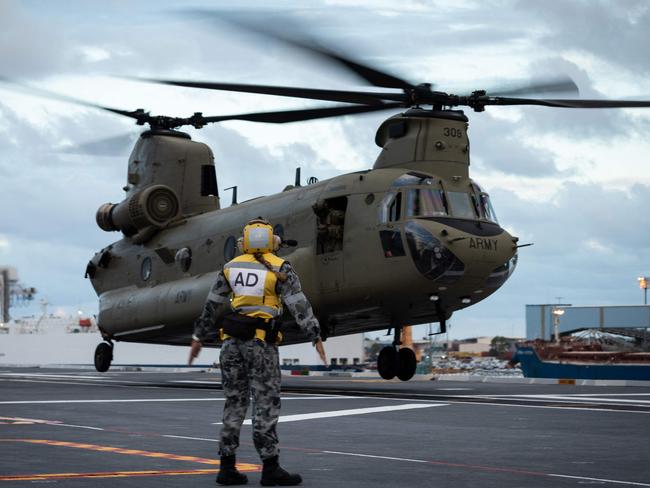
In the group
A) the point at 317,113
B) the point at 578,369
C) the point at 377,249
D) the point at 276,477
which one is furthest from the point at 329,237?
the point at 578,369

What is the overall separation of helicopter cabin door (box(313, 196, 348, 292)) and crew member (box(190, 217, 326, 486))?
1564 cm

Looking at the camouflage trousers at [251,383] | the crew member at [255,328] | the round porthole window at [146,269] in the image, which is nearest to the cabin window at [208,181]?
the round porthole window at [146,269]

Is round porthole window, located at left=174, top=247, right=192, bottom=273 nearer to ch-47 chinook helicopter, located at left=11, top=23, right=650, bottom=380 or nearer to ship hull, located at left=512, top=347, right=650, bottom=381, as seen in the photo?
ch-47 chinook helicopter, located at left=11, top=23, right=650, bottom=380

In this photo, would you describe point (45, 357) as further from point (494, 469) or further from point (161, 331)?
point (494, 469)

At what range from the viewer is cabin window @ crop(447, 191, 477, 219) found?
24.0 meters

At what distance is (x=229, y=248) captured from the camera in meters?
28.5

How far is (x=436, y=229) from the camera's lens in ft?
76.6

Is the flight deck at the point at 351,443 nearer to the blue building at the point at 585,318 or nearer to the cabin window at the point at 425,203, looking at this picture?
the cabin window at the point at 425,203

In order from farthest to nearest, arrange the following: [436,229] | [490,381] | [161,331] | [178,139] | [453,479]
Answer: [490,381] → [178,139] → [161,331] → [436,229] → [453,479]

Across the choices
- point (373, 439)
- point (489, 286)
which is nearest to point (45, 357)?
point (489, 286)

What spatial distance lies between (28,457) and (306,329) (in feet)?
10.0

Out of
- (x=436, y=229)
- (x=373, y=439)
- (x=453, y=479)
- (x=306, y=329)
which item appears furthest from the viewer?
(x=436, y=229)

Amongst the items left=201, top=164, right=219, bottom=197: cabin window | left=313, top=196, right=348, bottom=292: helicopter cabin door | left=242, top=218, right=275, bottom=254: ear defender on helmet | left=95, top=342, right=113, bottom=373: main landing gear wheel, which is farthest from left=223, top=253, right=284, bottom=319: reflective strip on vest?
left=95, top=342, right=113, bottom=373: main landing gear wheel

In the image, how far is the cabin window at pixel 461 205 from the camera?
78.8 ft
